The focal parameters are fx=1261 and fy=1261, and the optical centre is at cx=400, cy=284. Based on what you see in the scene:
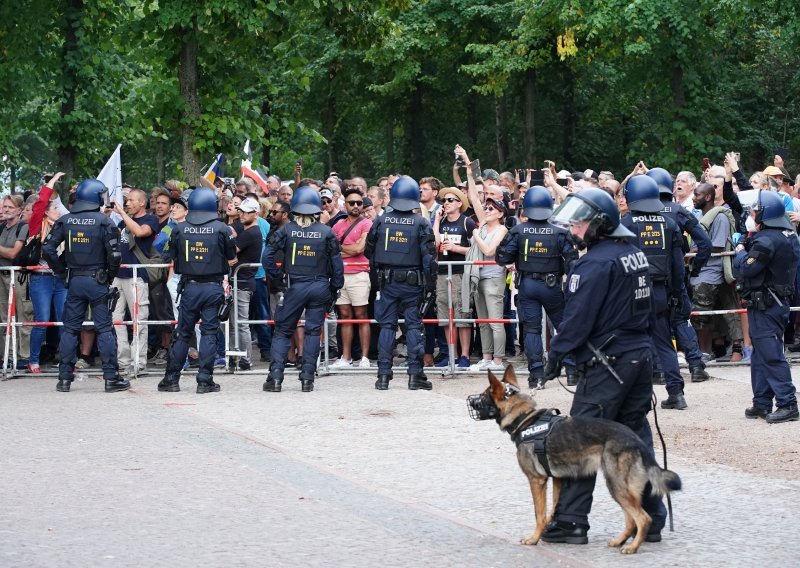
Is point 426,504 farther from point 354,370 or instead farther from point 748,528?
point 354,370

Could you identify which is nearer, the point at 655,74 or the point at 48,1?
the point at 48,1

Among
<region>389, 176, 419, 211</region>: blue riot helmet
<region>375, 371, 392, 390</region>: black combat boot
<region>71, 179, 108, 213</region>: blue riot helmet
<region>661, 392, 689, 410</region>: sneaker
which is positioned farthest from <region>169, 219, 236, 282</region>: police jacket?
<region>661, 392, 689, 410</region>: sneaker

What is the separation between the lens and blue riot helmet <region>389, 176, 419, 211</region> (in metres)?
13.5

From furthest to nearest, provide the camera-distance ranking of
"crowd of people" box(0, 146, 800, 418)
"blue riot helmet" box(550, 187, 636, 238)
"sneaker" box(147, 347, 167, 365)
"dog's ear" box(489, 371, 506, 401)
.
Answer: "sneaker" box(147, 347, 167, 365)
"crowd of people" box(0, 146, 800, 418)
"dog's ear" box(489, 371, 506, 401)
"blue riot helmet" box(550, 187, 636, 238)

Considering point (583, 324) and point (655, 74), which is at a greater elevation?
point (655, 74)

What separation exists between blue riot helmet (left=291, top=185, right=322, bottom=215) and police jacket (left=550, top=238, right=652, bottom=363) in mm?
6326

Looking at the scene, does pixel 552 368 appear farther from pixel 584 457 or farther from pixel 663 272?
pixel 663 272

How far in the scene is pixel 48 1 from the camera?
2023cm

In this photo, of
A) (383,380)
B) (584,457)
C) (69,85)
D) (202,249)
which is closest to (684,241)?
(383,380)

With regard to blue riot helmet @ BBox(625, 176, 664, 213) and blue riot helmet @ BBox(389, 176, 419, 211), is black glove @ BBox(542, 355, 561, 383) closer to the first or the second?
blue riot helmet @ BBox(625, 176, 664, 213)

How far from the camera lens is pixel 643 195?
11.6 metres

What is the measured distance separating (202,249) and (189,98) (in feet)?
21.2

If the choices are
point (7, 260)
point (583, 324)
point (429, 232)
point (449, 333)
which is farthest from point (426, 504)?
point (7, 260)

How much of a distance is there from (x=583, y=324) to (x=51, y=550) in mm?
3303
